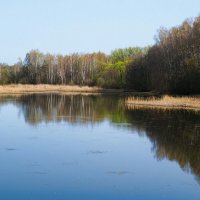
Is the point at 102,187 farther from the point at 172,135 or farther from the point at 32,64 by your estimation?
the point at 32,64

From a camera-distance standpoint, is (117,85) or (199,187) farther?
(117,85)

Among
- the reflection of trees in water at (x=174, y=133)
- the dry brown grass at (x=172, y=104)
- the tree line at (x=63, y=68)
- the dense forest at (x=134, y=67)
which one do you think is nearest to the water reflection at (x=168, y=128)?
the reflection of trees in water at (x=174, y=133)

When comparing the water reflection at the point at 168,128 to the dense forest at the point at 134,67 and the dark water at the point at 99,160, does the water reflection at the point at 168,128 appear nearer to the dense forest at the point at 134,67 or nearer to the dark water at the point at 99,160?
the dark water at the point at 99,160

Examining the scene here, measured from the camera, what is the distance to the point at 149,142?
16.8 m

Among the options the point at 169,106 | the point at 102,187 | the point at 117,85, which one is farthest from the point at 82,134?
the point at 117,85

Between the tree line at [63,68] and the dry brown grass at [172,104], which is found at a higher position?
the tree line at [63,68]

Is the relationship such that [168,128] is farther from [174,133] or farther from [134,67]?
[134,67]

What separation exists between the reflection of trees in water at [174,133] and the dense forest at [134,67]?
15.3 metres

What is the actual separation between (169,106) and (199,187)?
23.6m

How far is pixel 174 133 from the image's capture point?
63.5ft

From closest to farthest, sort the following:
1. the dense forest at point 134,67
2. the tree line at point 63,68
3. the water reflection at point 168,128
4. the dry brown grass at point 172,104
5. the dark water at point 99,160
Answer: the dark water at point 99,160 → the water reflection at point 168,128 → the dry brown grass at point 172,104 → the dense forest at point 134,67 → the tree line at point 63,68

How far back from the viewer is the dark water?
31.6ft

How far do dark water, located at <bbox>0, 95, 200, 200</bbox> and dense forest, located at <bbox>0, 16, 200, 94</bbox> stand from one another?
2200cm

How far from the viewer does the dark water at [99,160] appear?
379 inches
